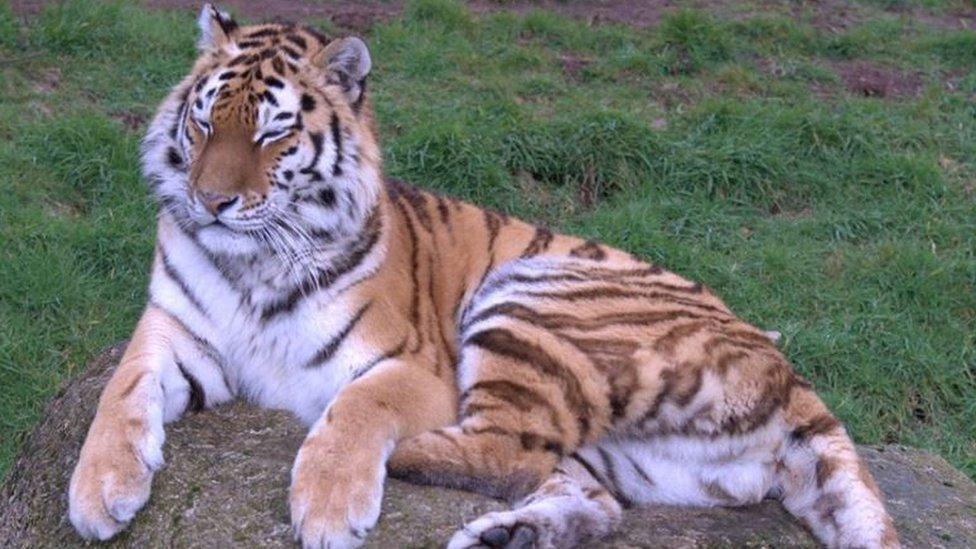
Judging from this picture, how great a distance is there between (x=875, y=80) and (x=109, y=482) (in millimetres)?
5762

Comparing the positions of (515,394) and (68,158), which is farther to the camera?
(68,158)

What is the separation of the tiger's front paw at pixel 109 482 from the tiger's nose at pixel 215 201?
514 millimetres

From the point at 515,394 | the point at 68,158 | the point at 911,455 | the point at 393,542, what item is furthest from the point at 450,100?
Result: the point at 393,542

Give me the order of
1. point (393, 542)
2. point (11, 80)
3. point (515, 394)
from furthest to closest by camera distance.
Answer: point (11, 80) → point (515, 394) → point (393, 542)

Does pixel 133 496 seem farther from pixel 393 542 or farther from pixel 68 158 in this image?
pixel 68 158

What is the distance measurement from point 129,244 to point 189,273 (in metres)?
2.03

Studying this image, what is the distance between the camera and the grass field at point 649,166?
16.0ft

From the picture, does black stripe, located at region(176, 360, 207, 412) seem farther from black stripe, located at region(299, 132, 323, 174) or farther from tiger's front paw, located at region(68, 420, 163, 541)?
black stripe, located at region(299, 132, 323, 174)

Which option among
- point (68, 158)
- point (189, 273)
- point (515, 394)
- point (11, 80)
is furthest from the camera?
point (11, 80)

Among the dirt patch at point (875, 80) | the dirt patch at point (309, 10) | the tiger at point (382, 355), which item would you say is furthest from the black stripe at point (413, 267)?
the dirt patch at point (875, 80)

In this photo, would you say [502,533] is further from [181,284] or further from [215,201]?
[181,284]

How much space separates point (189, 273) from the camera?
10.2 feet

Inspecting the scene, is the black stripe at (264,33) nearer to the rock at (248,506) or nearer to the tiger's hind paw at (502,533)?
the rock at (248,506)

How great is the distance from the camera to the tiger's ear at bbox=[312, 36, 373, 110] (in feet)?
10.3
